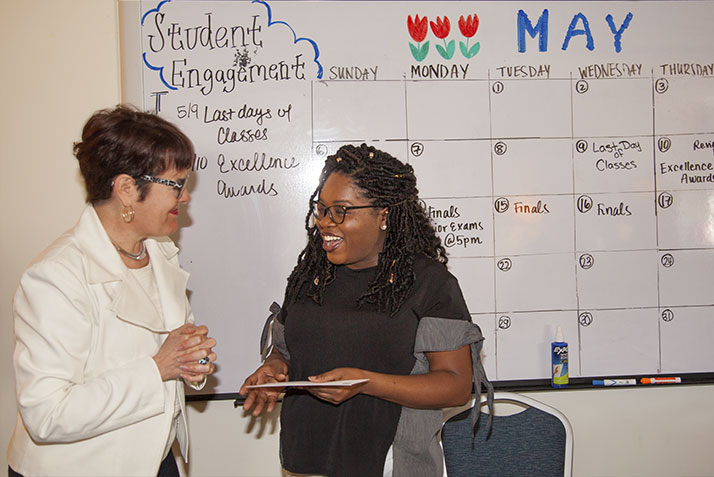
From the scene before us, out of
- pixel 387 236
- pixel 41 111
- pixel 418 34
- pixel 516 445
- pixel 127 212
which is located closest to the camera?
pixel 127 212

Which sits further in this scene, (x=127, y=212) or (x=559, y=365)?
(x=559, y=365)

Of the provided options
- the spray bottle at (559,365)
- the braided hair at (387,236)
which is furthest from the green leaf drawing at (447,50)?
the spray bottle at (559,365)

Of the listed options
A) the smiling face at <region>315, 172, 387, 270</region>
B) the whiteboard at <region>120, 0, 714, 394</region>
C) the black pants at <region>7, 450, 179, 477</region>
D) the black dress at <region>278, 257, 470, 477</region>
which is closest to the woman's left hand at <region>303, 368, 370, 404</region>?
the black dress at <region>278, 257, 470, 477</region>

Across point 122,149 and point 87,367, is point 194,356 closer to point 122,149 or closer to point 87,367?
point 87,367

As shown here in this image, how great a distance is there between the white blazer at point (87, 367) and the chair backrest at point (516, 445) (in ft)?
3.27

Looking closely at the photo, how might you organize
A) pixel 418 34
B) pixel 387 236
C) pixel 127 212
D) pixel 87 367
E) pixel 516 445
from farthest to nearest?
pixel 418 34 < pixel 516 445 < pixel 387 236 < pixel 127 212 < pixel 87 367

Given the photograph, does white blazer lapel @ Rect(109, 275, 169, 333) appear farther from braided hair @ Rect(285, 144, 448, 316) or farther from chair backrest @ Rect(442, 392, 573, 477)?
chair backrest @ Rect(442, 392, 573, 477)

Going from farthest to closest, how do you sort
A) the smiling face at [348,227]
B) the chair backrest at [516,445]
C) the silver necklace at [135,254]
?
1. the chair backrest at [516,445]
2. the smiling face at [348,227]
3. the silver necklace at [135,254]

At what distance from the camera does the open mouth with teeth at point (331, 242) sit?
182 centimetres

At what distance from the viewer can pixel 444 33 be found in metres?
2.48

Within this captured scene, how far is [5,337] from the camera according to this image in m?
2.38

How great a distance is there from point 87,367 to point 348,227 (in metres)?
0.80

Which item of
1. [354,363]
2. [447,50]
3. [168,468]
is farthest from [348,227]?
[447,50]

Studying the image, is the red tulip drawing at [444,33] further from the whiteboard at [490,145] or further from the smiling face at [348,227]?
the smiling face at [348,227]
